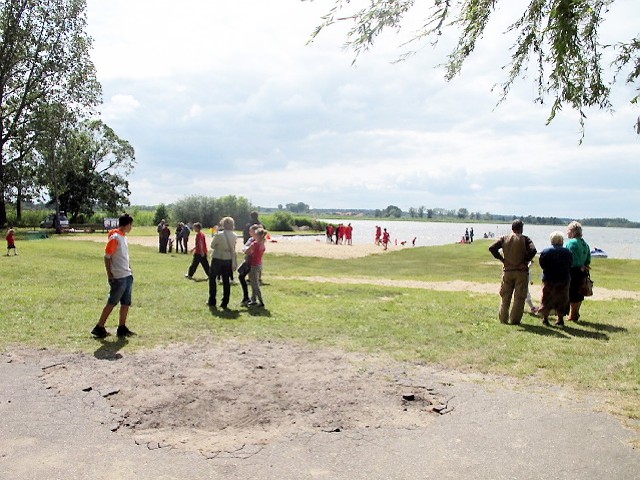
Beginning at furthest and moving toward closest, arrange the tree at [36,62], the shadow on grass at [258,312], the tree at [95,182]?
the tree at [95,182], the tree at [36,62], the shadow on grass at [258,312]

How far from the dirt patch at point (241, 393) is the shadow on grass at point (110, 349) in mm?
99

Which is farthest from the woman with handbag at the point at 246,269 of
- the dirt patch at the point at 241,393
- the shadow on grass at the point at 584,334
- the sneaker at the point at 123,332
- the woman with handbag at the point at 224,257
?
the shadow on grass at the point at 584,334

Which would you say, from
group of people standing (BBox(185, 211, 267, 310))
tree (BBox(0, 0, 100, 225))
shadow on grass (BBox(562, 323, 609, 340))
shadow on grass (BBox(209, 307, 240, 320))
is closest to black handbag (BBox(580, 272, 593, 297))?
shadow on grass (BBox(562, 323, 609, 340))

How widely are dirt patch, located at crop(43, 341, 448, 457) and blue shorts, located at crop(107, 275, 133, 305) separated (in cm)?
126

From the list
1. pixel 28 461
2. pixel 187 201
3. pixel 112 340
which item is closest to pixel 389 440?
pixel 28 461

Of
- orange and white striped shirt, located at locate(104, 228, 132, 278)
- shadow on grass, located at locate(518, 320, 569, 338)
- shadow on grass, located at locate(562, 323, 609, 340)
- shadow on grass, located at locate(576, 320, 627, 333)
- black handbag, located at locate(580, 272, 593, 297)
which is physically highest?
orange and white striped shirt, located at locate(104, 228, 132, 278)

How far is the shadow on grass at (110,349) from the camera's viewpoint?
7.40 m

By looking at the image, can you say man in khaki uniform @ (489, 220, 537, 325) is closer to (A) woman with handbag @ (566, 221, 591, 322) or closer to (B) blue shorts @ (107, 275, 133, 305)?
(A) woman with handbag @ (566, 221, 591, 322)

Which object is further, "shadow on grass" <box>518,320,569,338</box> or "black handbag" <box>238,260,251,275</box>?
"black handbag" <box>238,260,251,275</box>

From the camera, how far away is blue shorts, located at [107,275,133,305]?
8.41m

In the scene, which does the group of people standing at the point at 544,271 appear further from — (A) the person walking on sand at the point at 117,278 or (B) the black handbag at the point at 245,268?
(A) the person walking on sand at the point at 117,278

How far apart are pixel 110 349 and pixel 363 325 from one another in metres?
4.47

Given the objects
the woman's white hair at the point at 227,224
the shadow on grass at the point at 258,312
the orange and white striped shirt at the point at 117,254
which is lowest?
the shadow on grass at the point at 258,312

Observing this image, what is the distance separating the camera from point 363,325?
996 centimetres
